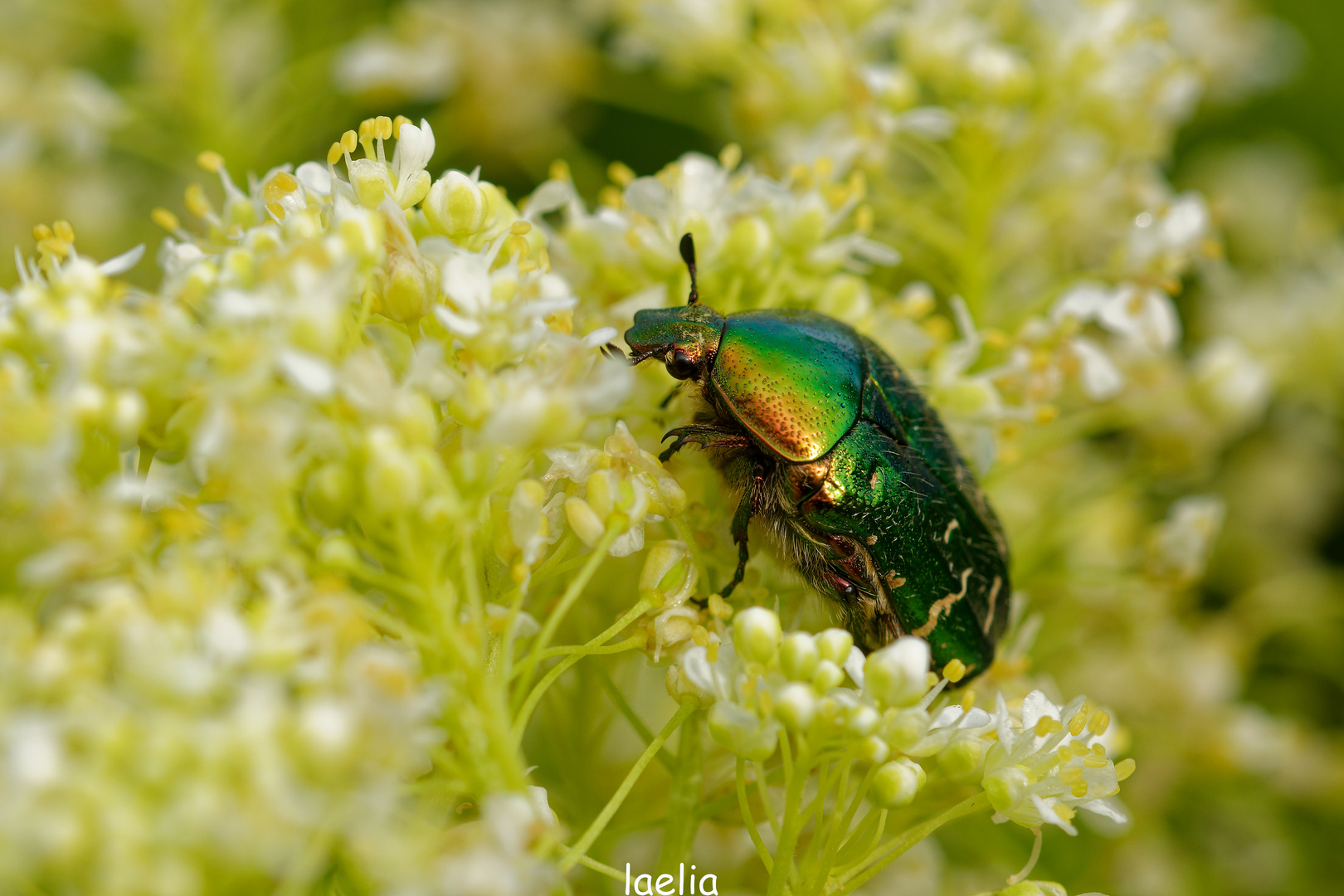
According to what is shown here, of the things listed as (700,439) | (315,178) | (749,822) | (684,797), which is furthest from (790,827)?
(315,178)

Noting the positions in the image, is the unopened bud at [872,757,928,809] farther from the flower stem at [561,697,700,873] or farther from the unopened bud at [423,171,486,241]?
the unopened bud at [423,171,486,241]

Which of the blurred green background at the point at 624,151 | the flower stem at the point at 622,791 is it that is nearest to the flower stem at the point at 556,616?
the flower stem at the point at 622,791

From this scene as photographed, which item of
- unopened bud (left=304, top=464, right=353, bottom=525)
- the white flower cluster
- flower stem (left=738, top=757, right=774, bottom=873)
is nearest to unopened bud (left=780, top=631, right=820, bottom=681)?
the white flower cluster

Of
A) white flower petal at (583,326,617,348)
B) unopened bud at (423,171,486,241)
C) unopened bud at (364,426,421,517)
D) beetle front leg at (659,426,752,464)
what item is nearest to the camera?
unopened bud at (364,426,421,517)

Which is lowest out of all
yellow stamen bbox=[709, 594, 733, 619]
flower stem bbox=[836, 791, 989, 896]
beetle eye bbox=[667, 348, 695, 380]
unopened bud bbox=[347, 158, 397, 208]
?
flower stem bbox=[836, 791, 989, 896]

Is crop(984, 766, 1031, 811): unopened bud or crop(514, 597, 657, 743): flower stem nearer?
crop(514, 597, 657, 743): flower stem

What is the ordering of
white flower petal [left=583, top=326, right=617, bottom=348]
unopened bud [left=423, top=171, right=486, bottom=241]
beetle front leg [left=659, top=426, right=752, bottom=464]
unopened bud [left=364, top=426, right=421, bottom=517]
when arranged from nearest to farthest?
unopened bud [left=364, top=426, right=421, bottom=517] → white flower petal [left=583, top=326, right=617, bottom=348] → unopened bud [left=423, top=171, right=486, bottom=241] → beetle front leg [left=659, top=426, right=752, bottom=464]

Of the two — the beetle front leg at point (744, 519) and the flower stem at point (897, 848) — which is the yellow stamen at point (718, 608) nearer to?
the beetle front leg at point (744, 519)
